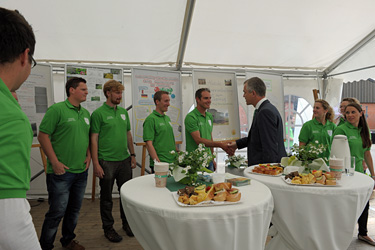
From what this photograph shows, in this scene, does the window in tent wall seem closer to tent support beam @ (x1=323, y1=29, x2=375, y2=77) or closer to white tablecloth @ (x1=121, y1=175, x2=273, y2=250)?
tent support beam @ (x1=323, y1=29, x2=375, y2=77)

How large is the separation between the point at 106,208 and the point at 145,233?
1.57 metres

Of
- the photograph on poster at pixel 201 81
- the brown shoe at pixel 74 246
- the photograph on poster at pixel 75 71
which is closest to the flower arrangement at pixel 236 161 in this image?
the brown shoe at pixel 74 246

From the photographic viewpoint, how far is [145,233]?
127 centimetres

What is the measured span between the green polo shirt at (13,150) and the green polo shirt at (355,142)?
116 inches

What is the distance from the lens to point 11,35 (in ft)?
2.35

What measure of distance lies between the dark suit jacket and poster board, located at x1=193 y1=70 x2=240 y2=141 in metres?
1.76

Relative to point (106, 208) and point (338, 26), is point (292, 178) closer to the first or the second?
point (106, 208)

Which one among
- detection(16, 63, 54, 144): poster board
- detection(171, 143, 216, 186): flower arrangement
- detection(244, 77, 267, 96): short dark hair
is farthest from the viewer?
detection(16, 63, 54, 144): poster board

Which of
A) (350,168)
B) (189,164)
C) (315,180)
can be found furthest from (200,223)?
(350,168)

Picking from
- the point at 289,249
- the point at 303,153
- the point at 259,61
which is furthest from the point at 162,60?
the point at 289,249

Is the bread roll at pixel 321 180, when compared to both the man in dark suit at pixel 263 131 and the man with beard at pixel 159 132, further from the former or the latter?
the man with beard at pixel 159 132

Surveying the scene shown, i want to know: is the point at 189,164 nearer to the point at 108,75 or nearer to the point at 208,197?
the point at 208,197

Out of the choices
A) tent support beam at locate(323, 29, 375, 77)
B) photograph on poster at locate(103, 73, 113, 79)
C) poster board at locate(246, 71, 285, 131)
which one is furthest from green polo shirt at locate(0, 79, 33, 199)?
tent support beam at locate(323, 29, 375, 77)

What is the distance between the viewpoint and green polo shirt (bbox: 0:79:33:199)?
634 mm
